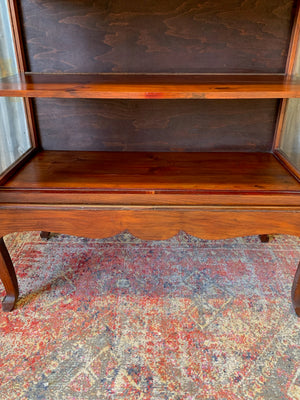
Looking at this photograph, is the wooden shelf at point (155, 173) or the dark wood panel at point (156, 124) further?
the dark wood panel at point (156, 124)

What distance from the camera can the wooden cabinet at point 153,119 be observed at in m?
1.10

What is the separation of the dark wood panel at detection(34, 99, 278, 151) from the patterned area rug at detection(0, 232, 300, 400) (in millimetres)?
529

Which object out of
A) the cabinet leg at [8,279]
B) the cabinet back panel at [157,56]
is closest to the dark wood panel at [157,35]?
the cabinet back panel at [157,56]

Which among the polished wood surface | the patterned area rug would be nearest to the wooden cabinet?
the polished wood surface

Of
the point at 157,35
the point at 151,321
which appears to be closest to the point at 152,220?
the point at 151,321

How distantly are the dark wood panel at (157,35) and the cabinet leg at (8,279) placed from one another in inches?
29.9

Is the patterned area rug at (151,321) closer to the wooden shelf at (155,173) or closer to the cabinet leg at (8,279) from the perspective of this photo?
the cabinet leg at (8,279)

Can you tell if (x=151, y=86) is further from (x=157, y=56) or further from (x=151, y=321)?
(x=151, y=321)

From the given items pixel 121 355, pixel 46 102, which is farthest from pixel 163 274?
pixel 46 102

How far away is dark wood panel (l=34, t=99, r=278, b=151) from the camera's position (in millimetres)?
1395

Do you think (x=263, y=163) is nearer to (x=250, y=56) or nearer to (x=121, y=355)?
(x=250, y=56)

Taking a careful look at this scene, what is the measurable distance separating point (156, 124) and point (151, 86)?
38 cm

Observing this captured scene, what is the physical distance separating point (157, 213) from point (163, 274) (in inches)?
18.4

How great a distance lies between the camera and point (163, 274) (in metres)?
1.47
